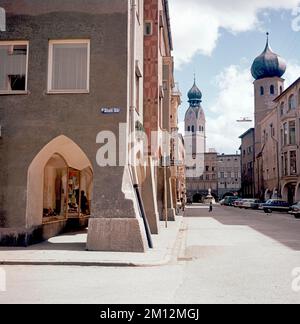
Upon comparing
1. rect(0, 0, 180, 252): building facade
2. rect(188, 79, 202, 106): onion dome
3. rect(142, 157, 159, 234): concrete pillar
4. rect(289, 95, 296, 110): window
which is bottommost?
rect(142, 157, 159, 234): concrete pillar

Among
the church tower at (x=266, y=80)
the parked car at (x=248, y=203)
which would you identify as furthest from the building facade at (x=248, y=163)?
the parked car at (x=248, y=203)

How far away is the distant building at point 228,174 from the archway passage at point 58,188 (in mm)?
104778

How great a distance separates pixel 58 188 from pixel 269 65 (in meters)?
67.5

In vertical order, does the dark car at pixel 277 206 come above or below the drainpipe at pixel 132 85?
below

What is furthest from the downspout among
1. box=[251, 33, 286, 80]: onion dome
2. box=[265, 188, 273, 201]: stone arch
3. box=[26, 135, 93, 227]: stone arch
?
box=[251, 33, 286, 80]: onion dome

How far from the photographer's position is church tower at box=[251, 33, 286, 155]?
77.7m

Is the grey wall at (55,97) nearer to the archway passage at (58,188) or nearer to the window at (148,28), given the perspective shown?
the archway passage at (58,188)

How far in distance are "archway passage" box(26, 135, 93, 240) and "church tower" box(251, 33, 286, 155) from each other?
6362cm

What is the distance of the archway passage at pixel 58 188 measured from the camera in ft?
47.5

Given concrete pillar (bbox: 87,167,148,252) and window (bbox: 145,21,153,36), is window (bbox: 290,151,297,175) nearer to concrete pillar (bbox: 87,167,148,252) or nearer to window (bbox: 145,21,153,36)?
window (bbox: 145,21,153,36)

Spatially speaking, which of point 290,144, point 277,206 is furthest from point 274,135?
point 277,206

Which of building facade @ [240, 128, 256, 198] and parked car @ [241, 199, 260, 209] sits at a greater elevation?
building facade @ [240, 128, 256, 198]

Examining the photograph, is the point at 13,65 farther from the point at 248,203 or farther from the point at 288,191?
the point at 288,191
